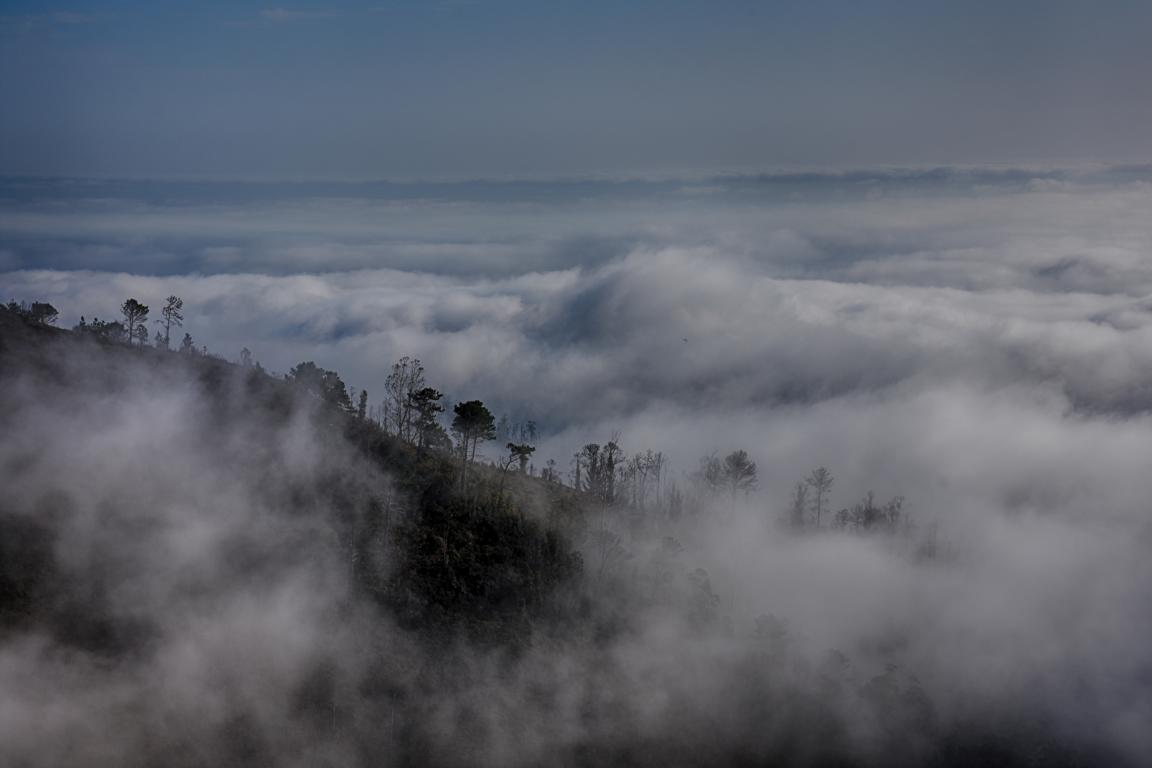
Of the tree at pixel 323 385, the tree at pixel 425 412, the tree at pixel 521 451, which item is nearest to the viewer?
the tree at pixel 425 412

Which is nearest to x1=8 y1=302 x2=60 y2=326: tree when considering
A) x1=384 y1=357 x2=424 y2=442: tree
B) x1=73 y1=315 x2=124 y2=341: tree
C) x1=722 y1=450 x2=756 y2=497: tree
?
x1=73 y1=315 x2=124 y2=341: tree

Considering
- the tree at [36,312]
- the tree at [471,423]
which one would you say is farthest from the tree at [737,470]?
the tree at [36,312]

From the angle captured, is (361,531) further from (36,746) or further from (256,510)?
(36,746)

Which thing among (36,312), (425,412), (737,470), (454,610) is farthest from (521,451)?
(36,312)

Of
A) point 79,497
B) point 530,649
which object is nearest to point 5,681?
point 79,497

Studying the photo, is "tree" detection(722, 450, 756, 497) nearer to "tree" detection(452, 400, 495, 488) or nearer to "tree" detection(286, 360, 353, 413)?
"tree" detection(452, 400, 495, 488)

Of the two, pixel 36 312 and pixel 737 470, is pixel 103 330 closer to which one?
pixel 36 312

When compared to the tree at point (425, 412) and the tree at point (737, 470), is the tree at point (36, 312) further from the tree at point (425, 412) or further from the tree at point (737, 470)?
the tree at point (737, 470)

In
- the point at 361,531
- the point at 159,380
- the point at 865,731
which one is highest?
the point at 159,380

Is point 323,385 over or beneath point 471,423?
over
